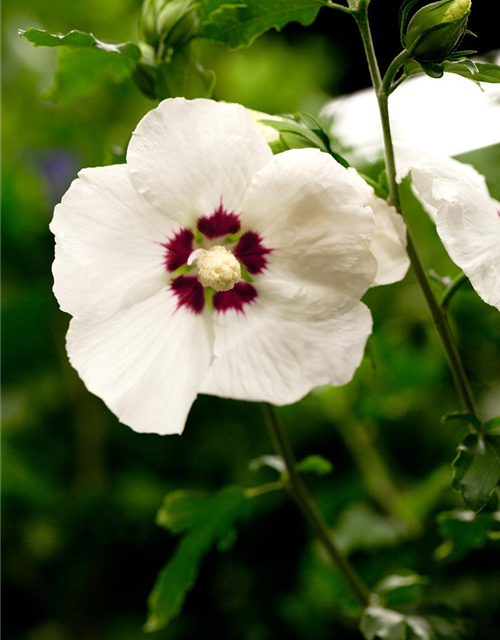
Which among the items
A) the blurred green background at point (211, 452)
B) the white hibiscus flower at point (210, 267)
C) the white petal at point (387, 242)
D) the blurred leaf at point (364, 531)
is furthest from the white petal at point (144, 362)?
the blurred leaf at point (364, 531)

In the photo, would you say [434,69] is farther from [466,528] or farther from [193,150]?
[466,528]

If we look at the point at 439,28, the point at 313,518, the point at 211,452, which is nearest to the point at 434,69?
the point at 439,28

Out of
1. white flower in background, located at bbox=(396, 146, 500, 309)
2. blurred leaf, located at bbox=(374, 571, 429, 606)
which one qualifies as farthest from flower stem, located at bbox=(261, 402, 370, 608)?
white flower in background, located at bbox=(396, 146, 500, 309)

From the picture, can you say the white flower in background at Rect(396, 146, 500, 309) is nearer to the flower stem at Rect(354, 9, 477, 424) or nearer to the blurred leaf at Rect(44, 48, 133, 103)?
the flower stem at Rect(354, 9, 477, 424)

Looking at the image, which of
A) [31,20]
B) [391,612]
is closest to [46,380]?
[31,20]

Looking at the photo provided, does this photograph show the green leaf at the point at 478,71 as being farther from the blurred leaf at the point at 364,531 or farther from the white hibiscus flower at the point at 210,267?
the blurred leaf at the point at 364,531

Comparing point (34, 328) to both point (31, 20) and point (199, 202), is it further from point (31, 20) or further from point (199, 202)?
point (199, 202)
